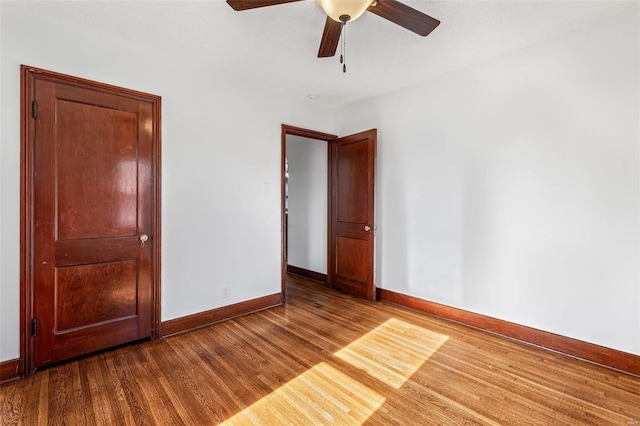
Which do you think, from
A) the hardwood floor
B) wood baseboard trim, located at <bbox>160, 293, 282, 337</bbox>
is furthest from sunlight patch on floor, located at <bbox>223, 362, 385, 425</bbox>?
wood baseboard trim, located at <bbox>160, 293, 282, 337</bbox>

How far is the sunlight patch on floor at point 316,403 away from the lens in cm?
171

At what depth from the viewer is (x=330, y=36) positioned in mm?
1981

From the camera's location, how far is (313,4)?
2.04m

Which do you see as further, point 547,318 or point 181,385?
point 547,318

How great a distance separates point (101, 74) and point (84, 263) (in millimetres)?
1481

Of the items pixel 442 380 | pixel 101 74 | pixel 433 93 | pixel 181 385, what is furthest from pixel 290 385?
pixel 433 93

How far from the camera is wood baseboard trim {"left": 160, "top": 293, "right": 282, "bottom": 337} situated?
2.79m

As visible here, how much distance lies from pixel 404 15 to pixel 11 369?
11.2 feet

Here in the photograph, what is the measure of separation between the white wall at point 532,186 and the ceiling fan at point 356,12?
1.29m

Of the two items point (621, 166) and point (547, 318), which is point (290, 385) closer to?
point (547, 318)

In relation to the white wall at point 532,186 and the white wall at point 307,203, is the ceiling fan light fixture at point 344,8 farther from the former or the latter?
the white wall at point 307,203

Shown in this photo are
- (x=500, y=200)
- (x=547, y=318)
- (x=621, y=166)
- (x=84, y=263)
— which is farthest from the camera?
(x=500, y=200)

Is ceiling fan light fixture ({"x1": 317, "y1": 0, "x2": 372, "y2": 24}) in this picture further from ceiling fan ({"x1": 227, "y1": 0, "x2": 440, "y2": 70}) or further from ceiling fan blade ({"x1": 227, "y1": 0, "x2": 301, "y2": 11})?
ceiling fan blade ({"x1": 227, "y1": 0, "x2": 301, "y2": 11})

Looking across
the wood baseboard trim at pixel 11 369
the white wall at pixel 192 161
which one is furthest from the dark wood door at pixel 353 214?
the wood baseboard trim at pixel 11 369
